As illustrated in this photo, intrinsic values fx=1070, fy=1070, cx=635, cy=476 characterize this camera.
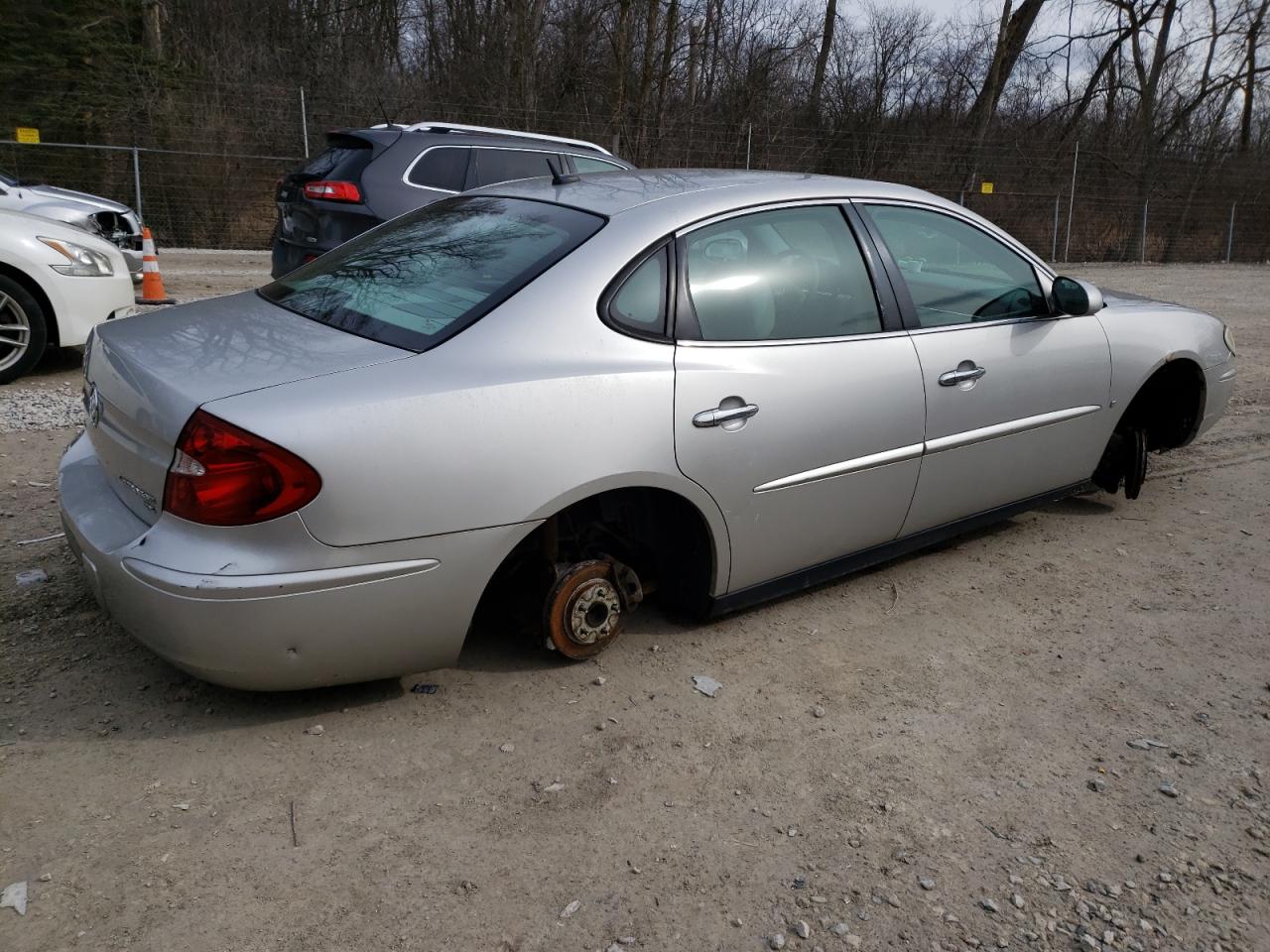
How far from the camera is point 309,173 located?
902 centimetres

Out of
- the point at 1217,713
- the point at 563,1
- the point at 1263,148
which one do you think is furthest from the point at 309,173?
the point at 1263,148

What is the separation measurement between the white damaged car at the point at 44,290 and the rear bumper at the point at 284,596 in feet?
14.7

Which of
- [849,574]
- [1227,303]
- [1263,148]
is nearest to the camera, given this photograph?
[849,574]

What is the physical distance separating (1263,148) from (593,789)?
29611 millimetres

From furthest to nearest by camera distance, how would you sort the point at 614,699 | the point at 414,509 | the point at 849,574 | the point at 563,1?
the point at 563,1 < the point at 849,574 < the point at 614,699 < the point at 414,509

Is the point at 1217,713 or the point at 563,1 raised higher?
the point at 563,1

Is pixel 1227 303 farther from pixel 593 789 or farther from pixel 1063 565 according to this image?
pixel 593 789

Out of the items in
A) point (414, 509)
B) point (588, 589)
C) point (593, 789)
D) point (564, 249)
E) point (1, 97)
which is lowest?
point (593, 789)

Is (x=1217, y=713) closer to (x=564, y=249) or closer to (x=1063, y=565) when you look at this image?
(x=1063, y=565)

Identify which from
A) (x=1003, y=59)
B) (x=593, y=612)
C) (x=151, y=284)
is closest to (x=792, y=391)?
(x=593, y=612)

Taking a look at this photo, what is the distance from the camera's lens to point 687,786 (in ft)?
9.55

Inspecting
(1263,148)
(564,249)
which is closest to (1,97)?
(564,249)

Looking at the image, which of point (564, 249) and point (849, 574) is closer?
point (564, 249)

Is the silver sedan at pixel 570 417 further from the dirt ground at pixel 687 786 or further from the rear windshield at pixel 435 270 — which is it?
the dirt ground at pixel 687 786
